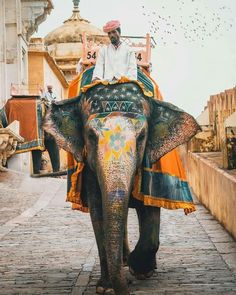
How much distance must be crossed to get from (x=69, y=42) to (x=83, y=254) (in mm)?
51182

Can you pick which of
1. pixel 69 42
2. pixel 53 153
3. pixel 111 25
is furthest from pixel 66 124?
pixel 69 42

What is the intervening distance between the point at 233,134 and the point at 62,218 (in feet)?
10.1

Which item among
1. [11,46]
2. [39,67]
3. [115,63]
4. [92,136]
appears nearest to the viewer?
[92,136]

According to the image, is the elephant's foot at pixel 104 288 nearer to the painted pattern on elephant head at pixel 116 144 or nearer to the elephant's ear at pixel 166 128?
the painted pattern on elephant head at pixel 116 144

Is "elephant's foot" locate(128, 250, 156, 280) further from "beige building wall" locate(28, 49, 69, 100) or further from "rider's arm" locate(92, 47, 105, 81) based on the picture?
"beige building wall" locate(28, 49, 69, 100)

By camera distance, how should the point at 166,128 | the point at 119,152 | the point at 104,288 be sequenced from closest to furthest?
the point at 119,152 → the point at 104,288 → the point at 166,128

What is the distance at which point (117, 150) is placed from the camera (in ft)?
21.8

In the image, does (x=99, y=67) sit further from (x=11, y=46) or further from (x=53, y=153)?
(x=11, y=46)

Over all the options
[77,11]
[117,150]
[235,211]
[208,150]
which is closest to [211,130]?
[208,150]

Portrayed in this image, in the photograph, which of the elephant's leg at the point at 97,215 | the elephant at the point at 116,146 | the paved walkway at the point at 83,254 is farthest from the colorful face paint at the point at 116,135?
the paved walkway at the point at 83,254

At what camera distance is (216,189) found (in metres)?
12.6

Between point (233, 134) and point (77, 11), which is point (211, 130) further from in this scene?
point (77, 11)

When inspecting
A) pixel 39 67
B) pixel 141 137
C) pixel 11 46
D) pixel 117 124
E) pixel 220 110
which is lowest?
pixel 141 137

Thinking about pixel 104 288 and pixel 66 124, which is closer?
pixel 104 288
